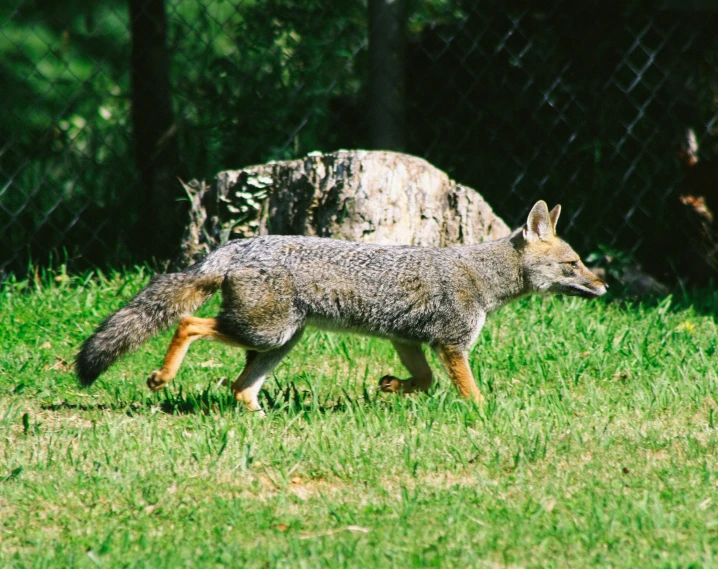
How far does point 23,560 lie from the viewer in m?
3.41

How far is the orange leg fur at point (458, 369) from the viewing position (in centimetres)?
534

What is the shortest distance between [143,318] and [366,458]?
1.48 metres

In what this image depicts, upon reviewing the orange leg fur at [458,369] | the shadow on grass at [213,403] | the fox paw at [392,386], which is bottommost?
the shadow on grass at [213,403]

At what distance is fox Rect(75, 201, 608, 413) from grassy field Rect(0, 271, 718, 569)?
0.26 metres

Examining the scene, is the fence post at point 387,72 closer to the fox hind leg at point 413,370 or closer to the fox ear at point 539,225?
the fox ear at point 539,225

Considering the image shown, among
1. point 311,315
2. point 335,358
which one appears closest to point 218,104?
point 335,358

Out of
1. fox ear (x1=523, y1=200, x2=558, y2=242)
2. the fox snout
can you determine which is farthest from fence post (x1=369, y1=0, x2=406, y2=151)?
the fox snout

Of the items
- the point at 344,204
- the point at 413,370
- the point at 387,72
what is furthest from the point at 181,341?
the point at 387,72

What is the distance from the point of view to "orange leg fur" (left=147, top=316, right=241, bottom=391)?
16.2 feet

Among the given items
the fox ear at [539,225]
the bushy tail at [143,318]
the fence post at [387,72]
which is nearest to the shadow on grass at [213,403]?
the bushy tail at [143,318]

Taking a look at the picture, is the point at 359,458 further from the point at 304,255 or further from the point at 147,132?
the point at 147,132

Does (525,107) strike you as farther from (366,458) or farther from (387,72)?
(366,458)

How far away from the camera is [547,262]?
234 inches

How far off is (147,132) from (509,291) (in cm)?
361
